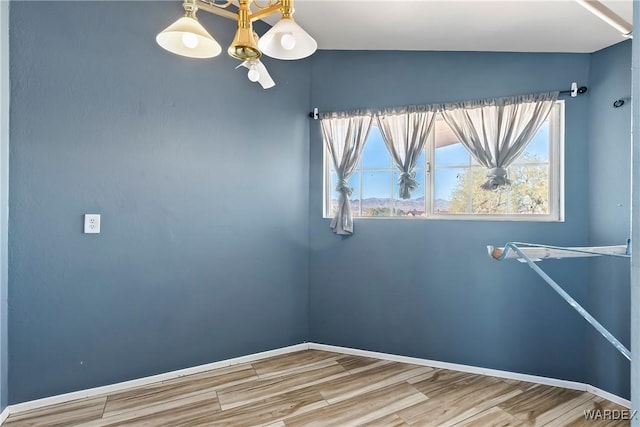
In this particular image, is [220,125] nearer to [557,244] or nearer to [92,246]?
[92,246]

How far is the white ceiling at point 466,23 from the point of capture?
7.22 ft

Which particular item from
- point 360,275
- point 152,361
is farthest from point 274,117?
point 152,361

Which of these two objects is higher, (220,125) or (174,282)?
(220,125)

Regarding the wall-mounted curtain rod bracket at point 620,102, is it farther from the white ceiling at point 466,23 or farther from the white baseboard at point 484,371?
the white baseboard at point 484,371

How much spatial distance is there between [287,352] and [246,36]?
2.53 metres

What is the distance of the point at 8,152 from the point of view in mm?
2045

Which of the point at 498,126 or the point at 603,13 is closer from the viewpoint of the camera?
the point at 603,13

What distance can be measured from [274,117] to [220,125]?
1.58 feet

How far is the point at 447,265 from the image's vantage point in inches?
111

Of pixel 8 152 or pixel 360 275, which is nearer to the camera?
pixel 8 152

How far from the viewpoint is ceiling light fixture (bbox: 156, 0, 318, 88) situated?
126cm

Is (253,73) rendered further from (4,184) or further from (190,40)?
(4,184)

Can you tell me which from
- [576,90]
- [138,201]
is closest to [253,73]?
[138,201]

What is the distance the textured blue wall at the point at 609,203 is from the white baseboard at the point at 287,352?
0.42ft
